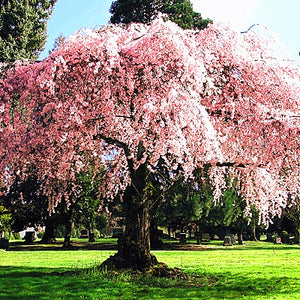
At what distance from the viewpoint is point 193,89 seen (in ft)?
Answer: 32.2

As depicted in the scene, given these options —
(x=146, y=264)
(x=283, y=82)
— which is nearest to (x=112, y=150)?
(x=146, y=264)

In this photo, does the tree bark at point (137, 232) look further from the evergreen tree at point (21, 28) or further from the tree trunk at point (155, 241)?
the tree trunk at point (155, 241)

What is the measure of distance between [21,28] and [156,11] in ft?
38.1

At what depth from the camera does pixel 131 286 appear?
9852 mm

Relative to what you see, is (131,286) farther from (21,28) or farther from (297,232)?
(297,232)

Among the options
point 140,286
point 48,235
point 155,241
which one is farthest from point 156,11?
point 140,286

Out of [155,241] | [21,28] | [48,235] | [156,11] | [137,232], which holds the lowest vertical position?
[155,241]

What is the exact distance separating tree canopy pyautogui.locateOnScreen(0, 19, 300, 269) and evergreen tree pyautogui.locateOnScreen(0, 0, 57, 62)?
511 inches

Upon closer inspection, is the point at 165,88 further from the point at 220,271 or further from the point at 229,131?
the point at 220,271

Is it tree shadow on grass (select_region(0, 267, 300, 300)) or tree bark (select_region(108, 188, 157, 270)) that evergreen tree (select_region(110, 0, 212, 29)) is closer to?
tree bark (select_region(108, 188, 157, 270))

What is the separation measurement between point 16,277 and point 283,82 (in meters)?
9.23

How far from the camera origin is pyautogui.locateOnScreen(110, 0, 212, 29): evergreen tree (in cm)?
3090

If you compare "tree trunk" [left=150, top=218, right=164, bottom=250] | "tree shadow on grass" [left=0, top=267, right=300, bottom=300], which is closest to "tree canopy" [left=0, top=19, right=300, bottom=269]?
"tree shadow on grass" [left=0, top=267, right=300, bottom=300]

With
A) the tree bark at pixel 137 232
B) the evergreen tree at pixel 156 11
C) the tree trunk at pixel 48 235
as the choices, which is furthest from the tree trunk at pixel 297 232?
the tree bark at pixel 137 232
